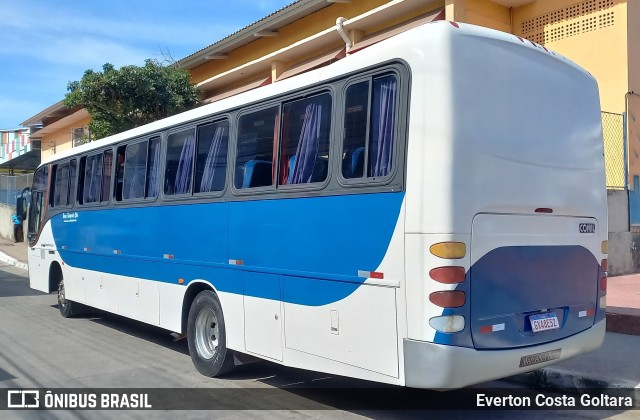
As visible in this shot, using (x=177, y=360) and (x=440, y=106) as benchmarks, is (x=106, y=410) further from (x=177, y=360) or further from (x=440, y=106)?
(x=440, y=106)

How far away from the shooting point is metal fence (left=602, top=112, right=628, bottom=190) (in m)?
12.0

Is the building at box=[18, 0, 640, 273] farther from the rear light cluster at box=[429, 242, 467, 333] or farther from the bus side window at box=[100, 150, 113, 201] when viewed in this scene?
the bus side window at box=[100, 150, 113, 201]

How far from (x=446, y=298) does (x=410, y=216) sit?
68 cm

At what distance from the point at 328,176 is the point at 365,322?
4.48ft

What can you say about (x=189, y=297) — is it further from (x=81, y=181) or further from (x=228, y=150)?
(x=81, y=181)

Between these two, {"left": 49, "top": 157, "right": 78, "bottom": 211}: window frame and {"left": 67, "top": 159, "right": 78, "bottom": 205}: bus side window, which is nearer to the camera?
{"left": 67, "top": 159, "right": 78, "bottom": 205}: bus side window

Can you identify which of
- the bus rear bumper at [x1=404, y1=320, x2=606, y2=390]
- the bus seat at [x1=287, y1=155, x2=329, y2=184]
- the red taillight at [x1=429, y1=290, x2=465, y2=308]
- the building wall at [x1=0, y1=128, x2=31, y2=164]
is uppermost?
the building wall at [x1=0, y1=128, x2=31, y2=164]

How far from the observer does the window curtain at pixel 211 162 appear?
23.6ft

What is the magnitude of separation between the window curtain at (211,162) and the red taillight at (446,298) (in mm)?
3573

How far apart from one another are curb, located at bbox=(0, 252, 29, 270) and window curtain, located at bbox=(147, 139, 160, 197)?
14.4 m

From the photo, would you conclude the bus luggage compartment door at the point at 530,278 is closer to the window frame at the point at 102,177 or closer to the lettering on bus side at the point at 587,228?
the lettering on bus side at the point at 587,228

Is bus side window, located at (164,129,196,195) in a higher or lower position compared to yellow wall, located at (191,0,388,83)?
lower

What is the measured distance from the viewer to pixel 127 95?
56.3 ft

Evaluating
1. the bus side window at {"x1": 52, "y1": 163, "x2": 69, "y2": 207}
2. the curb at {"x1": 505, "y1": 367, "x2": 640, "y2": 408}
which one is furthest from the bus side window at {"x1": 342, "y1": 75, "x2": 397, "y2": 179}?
the bus side window at {"x1": 52, "y1": 163, "x2": 69, "y2": 207}
